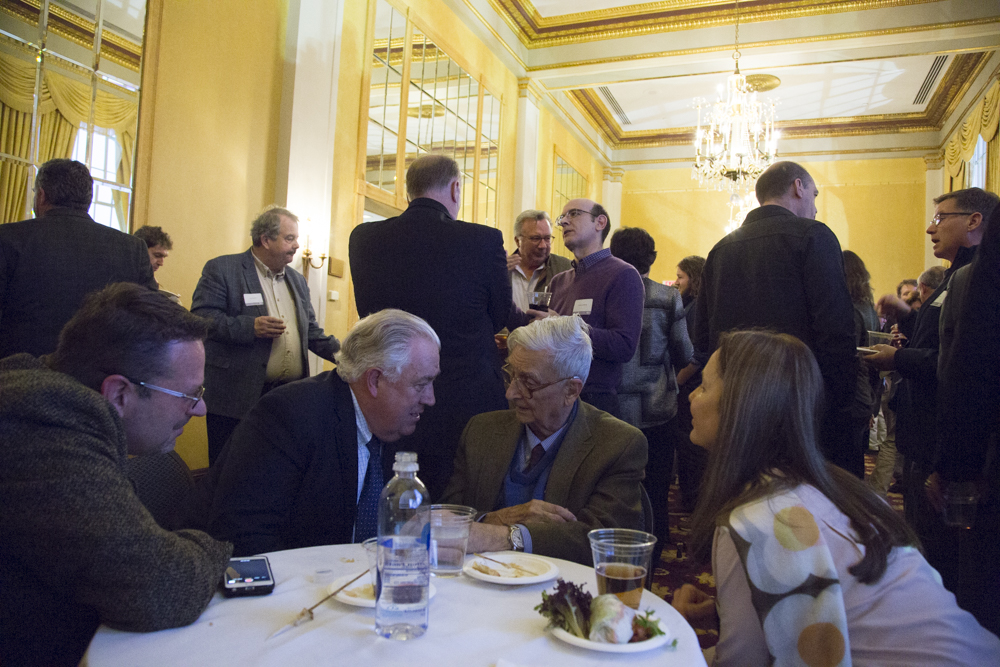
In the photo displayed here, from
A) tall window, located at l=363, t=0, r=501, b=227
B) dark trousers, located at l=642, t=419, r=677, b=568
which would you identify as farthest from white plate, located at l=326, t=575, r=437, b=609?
tall window, located at l=363, t=0, r=501, b=227

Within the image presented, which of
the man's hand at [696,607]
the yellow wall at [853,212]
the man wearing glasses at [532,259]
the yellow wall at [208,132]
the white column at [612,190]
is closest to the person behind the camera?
the man's hand at [696,607]

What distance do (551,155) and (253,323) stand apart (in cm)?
673

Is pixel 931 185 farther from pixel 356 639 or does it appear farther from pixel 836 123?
pixel 356 639

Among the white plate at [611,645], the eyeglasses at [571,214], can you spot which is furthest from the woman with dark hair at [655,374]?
the white plate at [611,645]

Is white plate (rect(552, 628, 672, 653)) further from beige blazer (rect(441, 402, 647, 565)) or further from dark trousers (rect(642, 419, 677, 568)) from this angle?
dark trousers (rect(642, 419, 677, 568))

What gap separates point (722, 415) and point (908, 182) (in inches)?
440

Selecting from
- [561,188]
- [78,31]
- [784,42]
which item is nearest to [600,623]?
[78,31]

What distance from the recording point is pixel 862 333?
324 centimetres

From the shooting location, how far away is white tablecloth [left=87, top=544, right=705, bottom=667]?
36.8 inches

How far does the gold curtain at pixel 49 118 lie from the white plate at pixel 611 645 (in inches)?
126

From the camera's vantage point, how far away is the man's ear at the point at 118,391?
116cm

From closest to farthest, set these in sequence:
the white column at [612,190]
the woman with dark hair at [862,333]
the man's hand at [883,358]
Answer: the man's hand at [883,358], the woman with dark hair at [862,333], the white column at [612,190]

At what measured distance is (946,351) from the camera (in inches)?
78.8

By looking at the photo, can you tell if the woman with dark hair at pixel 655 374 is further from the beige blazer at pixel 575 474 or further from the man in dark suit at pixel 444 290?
the beige blazer at pixel 575 474
